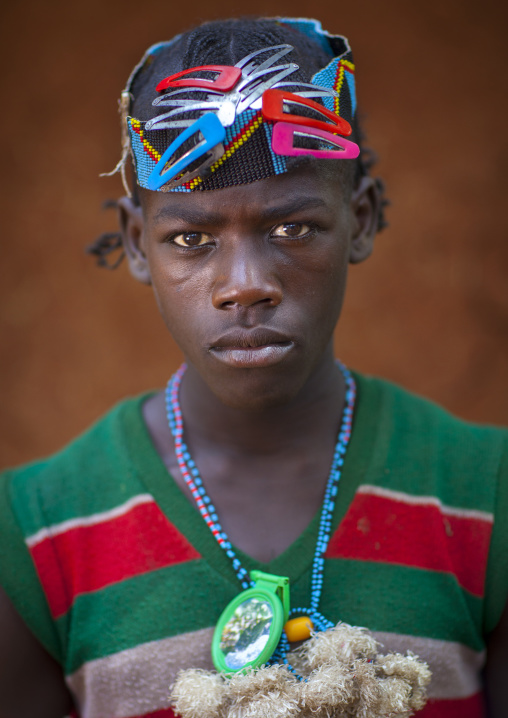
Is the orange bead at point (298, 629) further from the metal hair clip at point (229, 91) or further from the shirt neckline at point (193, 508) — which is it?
the metal hair clip at point (229, 91)

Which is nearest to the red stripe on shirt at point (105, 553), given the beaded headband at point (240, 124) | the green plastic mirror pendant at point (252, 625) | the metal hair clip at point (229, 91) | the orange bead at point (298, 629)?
the green plastic mirror pendant at point (252, 625)

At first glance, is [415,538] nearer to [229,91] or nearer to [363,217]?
[363,217]

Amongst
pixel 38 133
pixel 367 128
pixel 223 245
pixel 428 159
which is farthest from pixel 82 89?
pixel 223 245

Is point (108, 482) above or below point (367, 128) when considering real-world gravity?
below

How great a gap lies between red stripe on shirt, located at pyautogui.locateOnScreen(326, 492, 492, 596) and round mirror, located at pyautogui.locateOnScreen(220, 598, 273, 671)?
235 millimetres

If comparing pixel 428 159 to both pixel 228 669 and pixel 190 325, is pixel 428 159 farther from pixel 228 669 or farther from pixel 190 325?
pixel 228 669

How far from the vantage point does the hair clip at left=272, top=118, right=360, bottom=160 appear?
1524mm

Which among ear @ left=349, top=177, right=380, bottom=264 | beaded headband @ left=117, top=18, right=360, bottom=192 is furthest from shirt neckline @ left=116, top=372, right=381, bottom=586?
beaded headband @ left=117, top=18, right=360, bottom=192

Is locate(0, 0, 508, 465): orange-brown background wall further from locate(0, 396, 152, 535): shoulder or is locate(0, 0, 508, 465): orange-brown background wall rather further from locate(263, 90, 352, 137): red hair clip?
locate(263, 90, 352, 137): red hair clip

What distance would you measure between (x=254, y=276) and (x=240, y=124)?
32 cm

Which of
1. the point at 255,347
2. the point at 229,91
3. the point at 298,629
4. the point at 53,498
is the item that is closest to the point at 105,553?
the point at 53,498

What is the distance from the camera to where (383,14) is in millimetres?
3375

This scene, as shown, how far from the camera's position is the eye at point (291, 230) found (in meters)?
1.61

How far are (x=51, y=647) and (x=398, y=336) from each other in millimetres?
2437
